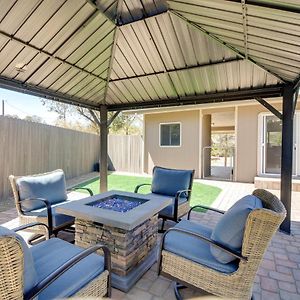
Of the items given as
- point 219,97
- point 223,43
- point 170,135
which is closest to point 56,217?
point 223,43

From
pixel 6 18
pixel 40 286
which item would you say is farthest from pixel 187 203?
pixel 6 18

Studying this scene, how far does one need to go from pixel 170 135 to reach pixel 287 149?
675cm

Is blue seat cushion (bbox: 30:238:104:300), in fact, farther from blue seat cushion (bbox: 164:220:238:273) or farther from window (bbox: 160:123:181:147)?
window (bbox: 160:123:181:147)

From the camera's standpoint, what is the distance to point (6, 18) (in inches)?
116

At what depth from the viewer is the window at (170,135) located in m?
10.5

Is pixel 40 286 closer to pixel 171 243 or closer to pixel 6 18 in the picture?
pixel 171 243

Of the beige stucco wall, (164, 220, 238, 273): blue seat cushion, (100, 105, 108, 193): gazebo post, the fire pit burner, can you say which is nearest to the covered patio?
(164, 220, 238, 273): blue seat cushion

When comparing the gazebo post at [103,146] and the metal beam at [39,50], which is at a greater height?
the metal beam at [39,50]

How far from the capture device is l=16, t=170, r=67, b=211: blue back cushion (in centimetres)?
358

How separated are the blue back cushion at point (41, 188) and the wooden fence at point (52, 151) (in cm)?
300

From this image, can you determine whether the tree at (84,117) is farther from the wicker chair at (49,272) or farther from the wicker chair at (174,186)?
the wicker chair at (49,272)

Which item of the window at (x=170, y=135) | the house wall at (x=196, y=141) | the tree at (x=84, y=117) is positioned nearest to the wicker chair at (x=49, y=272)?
the house wall at (x=196, y=141)

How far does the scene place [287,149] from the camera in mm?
4191

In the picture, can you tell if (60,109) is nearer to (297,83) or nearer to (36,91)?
(36,91)
